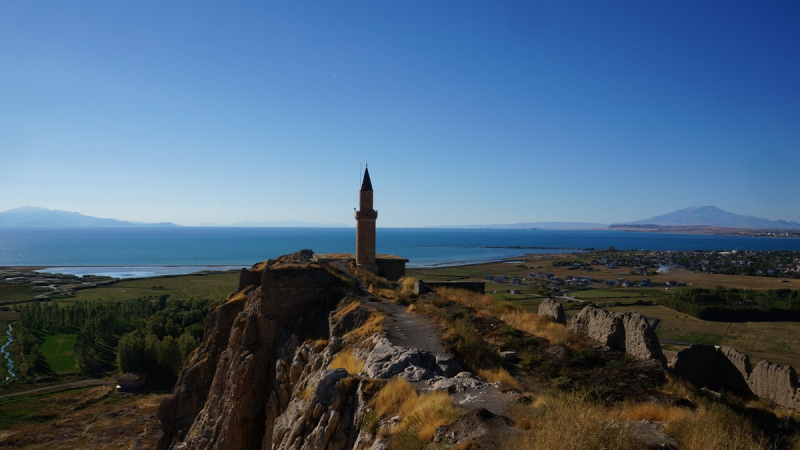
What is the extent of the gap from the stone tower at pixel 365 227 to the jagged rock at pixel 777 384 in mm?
21644

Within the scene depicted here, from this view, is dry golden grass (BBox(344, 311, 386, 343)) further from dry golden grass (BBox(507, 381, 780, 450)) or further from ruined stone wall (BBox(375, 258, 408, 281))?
ruined stone wall (BBox(375, 258, 408, 281))

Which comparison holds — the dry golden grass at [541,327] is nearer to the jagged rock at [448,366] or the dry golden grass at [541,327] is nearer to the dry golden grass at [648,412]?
the jagged rock at [448,366]

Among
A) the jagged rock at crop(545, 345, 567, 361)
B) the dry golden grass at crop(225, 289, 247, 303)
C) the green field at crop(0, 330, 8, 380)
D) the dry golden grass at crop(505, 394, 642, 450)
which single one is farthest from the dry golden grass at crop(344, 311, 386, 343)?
the green field at crop(0, 330, 8, 380)

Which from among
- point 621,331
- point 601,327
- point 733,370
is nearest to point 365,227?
A: point 601,327

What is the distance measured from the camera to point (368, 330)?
14.8m

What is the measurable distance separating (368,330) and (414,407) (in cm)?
696

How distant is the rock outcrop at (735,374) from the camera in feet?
33.6

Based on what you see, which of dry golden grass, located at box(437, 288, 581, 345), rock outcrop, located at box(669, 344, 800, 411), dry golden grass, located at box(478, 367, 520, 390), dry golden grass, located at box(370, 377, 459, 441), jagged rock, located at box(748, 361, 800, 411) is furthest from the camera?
dry golden grass, located at box(437, 288, 581, 345)

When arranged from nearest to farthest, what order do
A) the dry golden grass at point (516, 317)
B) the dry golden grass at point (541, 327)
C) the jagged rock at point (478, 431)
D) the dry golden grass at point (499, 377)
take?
the jagged rock at point (478, 431), the dry golden grass at point (499, 377), the dry golden grass at point (541, 327), the dry golden grass at point (516, 317)

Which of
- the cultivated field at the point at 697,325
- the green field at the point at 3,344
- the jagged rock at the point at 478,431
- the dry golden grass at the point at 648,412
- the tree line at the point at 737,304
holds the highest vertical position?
the jagged rock at the point at 478,431

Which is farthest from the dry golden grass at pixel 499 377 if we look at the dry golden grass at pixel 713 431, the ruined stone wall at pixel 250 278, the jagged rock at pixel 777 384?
the ruined stone wall at pixel 250 278

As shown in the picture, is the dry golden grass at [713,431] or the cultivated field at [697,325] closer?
the dry golden grass at [713,431]

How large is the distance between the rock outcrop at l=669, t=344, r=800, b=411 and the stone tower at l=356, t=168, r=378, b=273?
20.6 meters

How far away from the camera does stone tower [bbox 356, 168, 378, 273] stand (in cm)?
2908
